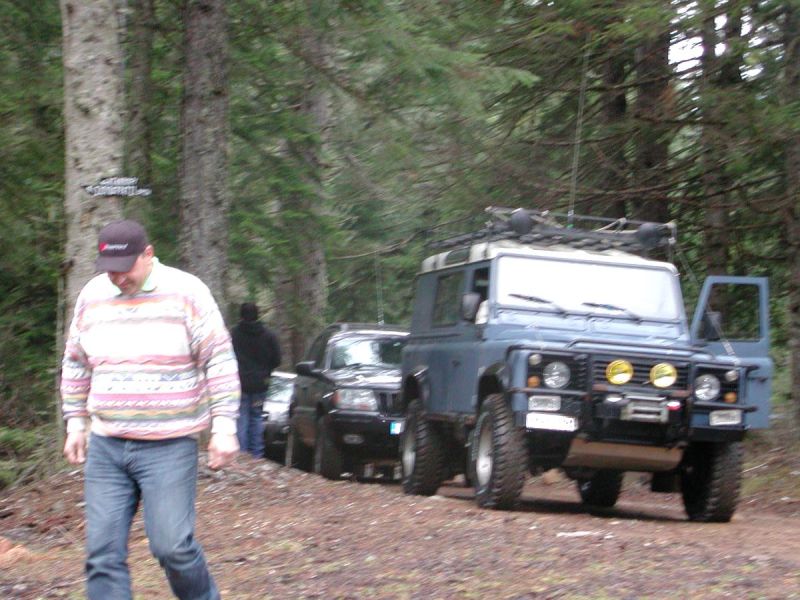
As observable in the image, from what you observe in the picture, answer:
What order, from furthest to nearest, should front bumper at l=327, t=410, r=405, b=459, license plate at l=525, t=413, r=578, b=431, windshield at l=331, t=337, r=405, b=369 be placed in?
windshield at l=331, t=337, r=405, b=369 → front bumper at l=327, t=410, r=405, b=459 → license plate at l=525, t=413, r=578, b=431

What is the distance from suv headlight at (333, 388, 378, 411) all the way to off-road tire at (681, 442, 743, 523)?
469cm

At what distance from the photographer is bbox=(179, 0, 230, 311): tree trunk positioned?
43.0 feet

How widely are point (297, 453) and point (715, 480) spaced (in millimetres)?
7361

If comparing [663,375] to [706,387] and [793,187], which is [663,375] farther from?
[793,187]

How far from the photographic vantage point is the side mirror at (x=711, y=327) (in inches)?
456

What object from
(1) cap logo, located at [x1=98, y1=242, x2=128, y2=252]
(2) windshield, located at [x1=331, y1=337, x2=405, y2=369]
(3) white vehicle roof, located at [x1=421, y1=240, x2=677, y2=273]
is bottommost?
(2) windshield, located at [x1=331, y1=337, x2=405, y2=369]

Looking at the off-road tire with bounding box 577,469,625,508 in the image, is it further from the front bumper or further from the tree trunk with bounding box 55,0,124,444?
the tree trunk with bounding box 55,0,124,444

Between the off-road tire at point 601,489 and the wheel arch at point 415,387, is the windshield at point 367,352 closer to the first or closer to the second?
the wheel arch at point 415,387

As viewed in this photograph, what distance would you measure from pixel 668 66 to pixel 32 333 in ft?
28.1

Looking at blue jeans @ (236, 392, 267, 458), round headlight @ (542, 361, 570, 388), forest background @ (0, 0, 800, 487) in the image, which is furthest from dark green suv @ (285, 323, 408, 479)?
round headlight @ (542, 361, 570, 388)

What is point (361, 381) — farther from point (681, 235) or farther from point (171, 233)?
point (681, 235)

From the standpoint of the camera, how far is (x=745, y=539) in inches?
358

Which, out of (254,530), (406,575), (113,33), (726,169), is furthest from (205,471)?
(726,169)

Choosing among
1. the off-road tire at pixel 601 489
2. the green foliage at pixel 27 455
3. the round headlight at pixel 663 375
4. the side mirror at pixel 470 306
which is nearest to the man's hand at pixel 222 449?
the round headlight at pixel 663 375
